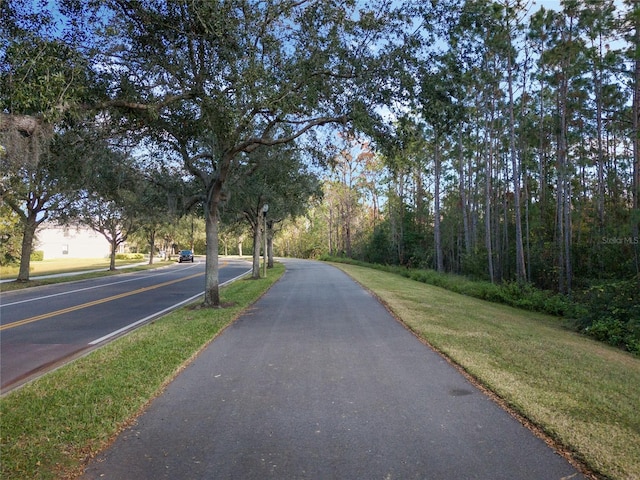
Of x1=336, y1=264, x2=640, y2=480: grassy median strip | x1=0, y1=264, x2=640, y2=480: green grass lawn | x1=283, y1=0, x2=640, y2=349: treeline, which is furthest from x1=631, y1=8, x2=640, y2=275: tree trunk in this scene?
x1=336, y1=264, x2=640, y2=480: grassy median strip

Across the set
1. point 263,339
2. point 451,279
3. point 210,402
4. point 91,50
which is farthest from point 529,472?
point 451,279

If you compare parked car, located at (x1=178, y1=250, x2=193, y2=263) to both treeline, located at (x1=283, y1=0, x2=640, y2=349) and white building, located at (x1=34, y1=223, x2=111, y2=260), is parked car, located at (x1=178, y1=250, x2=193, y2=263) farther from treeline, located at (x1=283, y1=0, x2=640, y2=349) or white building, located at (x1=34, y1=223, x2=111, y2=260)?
→ treeline, located at (x1=283, y1=0, x2=640, y2=349)

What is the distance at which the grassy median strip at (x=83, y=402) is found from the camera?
365cm

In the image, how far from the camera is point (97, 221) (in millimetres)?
31891

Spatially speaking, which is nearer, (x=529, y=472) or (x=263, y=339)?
(x=529, y=472)

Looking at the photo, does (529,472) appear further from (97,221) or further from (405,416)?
(97,221)

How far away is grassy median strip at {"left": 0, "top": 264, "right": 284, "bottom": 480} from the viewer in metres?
3.65

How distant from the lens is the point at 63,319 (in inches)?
452

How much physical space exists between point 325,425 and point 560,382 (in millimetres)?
3312

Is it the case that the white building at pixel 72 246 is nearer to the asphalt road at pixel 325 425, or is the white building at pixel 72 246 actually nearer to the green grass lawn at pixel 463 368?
the green grass lawn at pixel 463 368

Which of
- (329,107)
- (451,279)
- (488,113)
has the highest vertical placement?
(488,113)

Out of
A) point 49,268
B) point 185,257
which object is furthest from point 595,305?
point 185,257

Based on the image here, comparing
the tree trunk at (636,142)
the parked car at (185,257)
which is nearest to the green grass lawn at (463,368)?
the tree trunk at (636,142)

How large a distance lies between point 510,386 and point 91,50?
8702 millimetres
